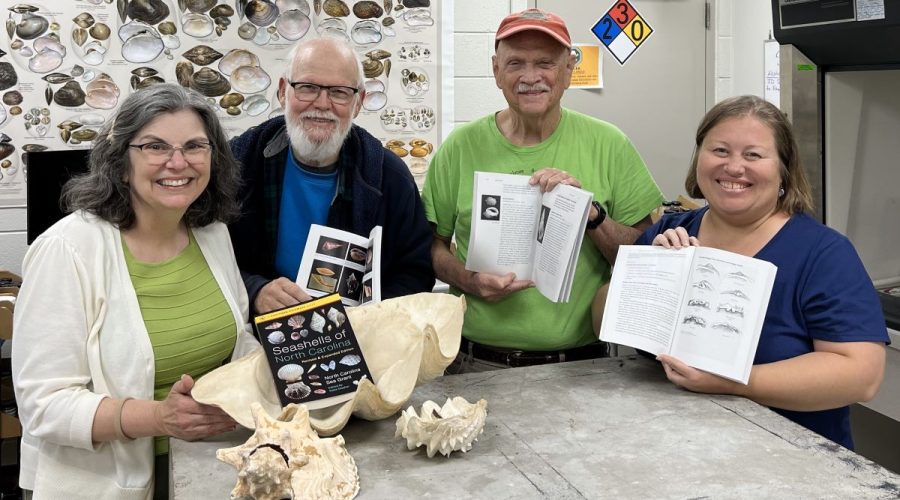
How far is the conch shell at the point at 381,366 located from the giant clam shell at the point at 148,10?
2006 millimetres

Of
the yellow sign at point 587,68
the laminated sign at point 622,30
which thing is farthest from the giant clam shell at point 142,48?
the laminated sign at point 622,30

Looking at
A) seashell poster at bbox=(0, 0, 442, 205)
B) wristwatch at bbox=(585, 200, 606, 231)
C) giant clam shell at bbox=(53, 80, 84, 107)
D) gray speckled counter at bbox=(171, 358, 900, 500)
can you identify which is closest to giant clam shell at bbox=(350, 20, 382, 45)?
seashell poster at bbox=(0, 0, 442, 205)

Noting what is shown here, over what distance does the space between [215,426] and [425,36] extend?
2455mm

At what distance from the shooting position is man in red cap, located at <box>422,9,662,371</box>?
229 cm

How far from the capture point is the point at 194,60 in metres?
3.39

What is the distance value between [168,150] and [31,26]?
184 centimetres

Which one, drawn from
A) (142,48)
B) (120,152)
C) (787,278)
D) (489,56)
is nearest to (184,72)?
(142,48)

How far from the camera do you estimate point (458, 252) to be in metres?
2.46

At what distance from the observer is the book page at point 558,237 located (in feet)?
6.76

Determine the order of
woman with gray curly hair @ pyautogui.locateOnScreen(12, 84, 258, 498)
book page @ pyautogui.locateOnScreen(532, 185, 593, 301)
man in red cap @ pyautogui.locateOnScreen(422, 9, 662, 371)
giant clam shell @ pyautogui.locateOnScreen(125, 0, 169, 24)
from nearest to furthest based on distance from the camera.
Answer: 1. woman with gray curly hair @ pyautogui.locateOnScreen(12, 84, 258, 498)
2. book page @ pyautogui.locateOnScreen(532, 185, 593, 301)
3. man in red cap @ pyautogui.locateOnScreen(422, 9, 662, 371)
4. giant clam shell @ pyautogui.locateOnScreen(125, 0, 169, 24)

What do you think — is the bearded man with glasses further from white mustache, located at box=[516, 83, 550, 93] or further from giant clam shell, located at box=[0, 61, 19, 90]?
giant clam shell, located at box=[0, 61, 19, 90]

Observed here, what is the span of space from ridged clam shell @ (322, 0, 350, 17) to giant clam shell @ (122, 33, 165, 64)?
71 centimetres

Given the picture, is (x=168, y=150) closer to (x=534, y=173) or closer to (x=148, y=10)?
(x=534, y=173)

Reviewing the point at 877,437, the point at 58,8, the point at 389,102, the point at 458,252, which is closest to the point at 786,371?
the point at 458,252
